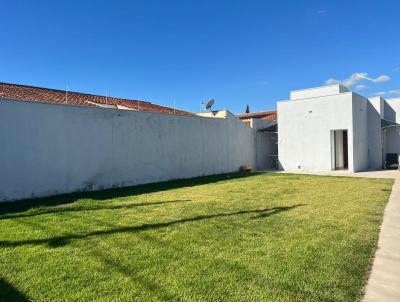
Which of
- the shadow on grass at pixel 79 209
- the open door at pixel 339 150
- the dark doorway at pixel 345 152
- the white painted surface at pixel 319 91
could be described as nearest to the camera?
the shadow on grass at pixel 79 209

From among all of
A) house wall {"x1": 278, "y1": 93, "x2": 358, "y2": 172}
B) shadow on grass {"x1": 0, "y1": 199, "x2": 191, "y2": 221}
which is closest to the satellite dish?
house wall {"x1": 278, "y1": 93, "x2": 358, "y2": 172}

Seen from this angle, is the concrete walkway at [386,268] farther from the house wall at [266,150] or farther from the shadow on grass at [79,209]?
the house wall at [266,150]

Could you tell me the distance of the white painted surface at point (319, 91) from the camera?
24344mm

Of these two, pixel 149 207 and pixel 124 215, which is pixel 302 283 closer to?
pixel 124 215

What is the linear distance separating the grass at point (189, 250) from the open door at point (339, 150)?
12814mm

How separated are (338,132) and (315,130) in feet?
5.94

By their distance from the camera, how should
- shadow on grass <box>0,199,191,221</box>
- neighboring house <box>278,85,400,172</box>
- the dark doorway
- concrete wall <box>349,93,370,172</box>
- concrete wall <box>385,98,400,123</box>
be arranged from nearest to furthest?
shadow on grass <box>0,199,191,221</box> < concrete wall <box>349,93,370,172</box> < neighboring house <box>278,85,400,172</box> < the dark doorway < concrete wall <box>385,98,400,123</box>

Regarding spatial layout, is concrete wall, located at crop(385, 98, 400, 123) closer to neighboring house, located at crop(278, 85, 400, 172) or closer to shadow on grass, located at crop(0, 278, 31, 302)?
neighboring house, located at crop(278, 85, 400, 172)

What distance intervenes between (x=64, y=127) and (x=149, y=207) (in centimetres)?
567

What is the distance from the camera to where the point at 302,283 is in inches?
165

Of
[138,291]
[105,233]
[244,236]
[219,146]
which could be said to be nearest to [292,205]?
[244,236]

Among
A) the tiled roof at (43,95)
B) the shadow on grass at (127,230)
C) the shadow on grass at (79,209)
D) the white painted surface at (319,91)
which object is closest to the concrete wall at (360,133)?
the white painted surface at (319,91)

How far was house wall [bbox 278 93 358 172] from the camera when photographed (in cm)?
2100

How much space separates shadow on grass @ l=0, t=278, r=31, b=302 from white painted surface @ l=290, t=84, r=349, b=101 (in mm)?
22684
